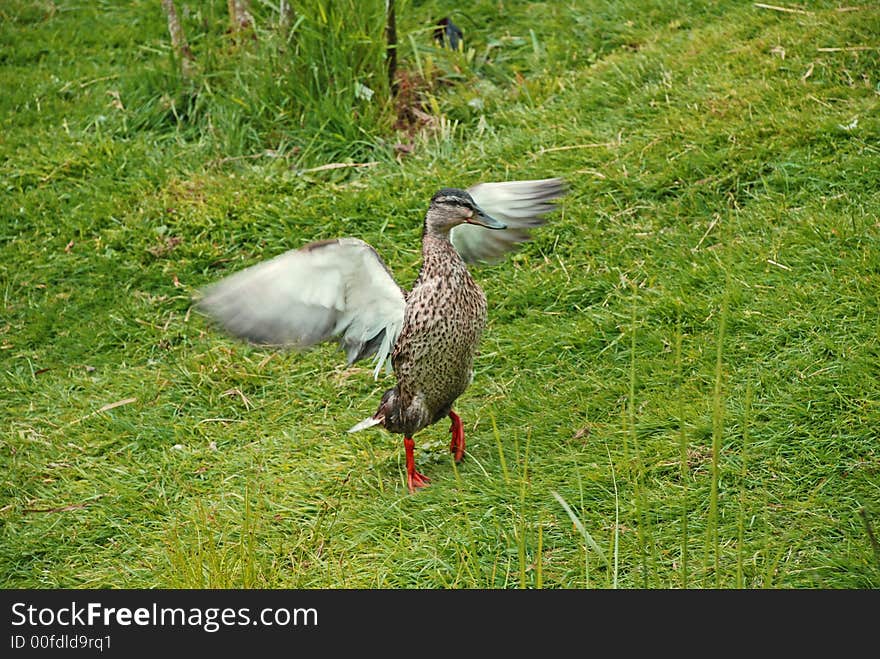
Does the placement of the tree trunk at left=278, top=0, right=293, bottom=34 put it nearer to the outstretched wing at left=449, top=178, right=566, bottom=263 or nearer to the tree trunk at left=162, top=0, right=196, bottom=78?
the tree trunk at left=162, top=0, right=196, bottom=78

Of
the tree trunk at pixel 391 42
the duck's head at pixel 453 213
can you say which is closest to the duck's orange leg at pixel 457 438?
the duck's head at pixel 453 213

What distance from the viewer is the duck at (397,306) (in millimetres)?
3941

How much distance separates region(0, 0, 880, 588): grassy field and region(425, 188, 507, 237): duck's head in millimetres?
852

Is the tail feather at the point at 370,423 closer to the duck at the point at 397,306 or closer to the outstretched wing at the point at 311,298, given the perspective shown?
the duck at the point at 397,306

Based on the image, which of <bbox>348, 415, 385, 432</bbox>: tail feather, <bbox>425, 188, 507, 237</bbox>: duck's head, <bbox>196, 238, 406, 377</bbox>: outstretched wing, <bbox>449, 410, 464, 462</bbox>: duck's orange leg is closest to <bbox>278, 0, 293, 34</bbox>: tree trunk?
<bbox>425, 188, 507, 237</bbox>: duck's head

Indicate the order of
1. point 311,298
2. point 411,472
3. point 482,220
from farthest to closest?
point 411,472 → point 482,220 → point 311,298

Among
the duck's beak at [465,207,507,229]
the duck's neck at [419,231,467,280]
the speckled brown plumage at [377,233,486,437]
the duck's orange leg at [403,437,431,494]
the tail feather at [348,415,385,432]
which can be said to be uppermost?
the duck's beak at [465,207,507,229]

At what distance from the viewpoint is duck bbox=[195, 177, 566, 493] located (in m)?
3.94

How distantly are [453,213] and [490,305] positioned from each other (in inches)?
47.8

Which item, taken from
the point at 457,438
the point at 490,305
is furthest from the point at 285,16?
the point at 457,438

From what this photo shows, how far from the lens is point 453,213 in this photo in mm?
4188

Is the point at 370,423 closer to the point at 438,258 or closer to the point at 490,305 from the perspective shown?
the point at 438,258

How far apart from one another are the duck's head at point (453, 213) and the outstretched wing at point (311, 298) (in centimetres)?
30

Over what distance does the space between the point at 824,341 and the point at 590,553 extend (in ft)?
4.47
